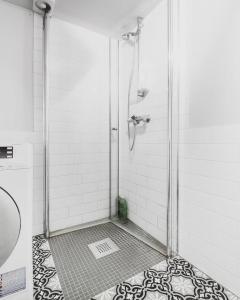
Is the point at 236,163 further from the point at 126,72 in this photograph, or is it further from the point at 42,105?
the point at 42,105

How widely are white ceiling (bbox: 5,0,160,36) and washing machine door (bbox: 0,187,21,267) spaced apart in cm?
174

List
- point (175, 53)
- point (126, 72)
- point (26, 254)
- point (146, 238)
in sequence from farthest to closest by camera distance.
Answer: point (126, 72)
point (146, 238)
point (175, 53)
point (26, 254)

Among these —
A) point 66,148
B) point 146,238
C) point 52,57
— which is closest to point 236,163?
point 146,238

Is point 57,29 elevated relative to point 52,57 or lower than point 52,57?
elevated

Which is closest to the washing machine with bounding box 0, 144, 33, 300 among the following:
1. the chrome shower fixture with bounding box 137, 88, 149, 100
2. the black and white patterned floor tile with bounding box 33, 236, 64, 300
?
the black and white patterned floor tile with bounding box 33, 236, 64, 300

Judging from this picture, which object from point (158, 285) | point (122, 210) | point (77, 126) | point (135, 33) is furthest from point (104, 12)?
point (158, 285)

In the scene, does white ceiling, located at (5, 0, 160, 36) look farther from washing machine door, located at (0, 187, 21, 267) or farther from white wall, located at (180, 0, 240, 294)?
washing machine door, located at (0, 187, 21, 267)

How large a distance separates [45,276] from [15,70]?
172 cm

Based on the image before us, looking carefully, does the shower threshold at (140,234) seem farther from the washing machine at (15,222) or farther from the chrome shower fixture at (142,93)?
the chrome shower fixture at (142,93)

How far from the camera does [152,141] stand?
183cm

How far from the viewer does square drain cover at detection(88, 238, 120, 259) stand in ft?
5.26

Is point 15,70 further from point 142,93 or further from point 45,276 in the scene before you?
point 45,276

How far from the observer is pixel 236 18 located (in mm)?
1165

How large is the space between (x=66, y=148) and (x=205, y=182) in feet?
4.41
